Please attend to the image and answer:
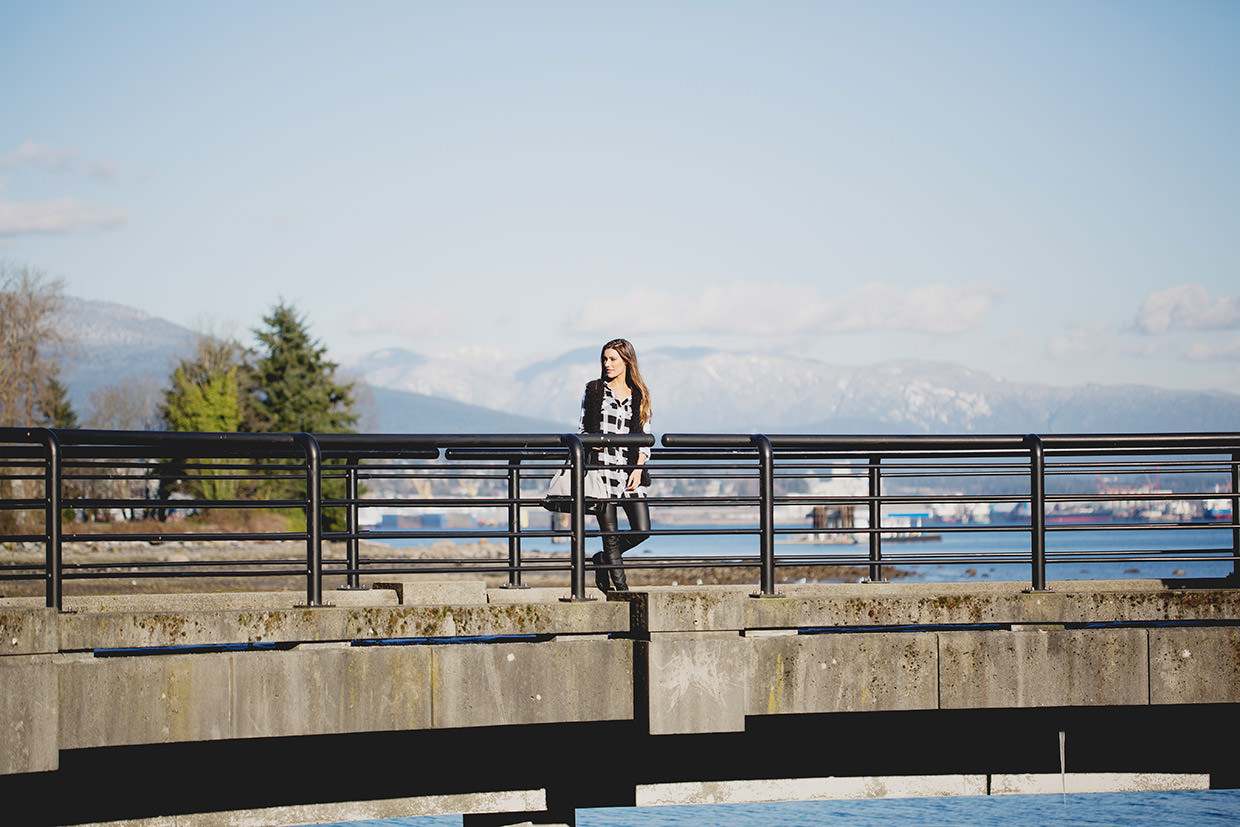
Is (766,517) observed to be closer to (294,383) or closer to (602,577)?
(602,577)

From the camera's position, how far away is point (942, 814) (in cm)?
2289

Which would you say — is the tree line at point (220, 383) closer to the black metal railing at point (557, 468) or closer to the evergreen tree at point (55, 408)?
the evergreen tree at point (55, 408)

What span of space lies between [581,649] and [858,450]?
7.89ft

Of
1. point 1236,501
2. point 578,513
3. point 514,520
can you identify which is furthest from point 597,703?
point 1236,501

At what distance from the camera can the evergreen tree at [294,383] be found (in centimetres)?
7319

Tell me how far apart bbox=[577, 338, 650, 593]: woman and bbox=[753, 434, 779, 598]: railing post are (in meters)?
0.74

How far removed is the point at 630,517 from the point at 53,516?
361cm

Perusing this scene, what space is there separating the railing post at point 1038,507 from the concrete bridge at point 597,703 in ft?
1.34

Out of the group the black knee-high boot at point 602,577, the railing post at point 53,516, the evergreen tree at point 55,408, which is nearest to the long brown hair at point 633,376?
the black knee-high boot at point 602,577

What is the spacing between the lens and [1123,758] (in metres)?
8.67

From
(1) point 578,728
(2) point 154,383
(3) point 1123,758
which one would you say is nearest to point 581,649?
(1) point 578,728

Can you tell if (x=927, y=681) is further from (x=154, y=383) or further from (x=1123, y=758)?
(x=154, y=383)

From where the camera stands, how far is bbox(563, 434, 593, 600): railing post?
7.90 metres

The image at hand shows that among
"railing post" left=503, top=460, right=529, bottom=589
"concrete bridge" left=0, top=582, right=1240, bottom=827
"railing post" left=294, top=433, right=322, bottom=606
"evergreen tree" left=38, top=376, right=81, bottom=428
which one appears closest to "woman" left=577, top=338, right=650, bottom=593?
"railing post" left=503, top=460, right=529, bottom=589
